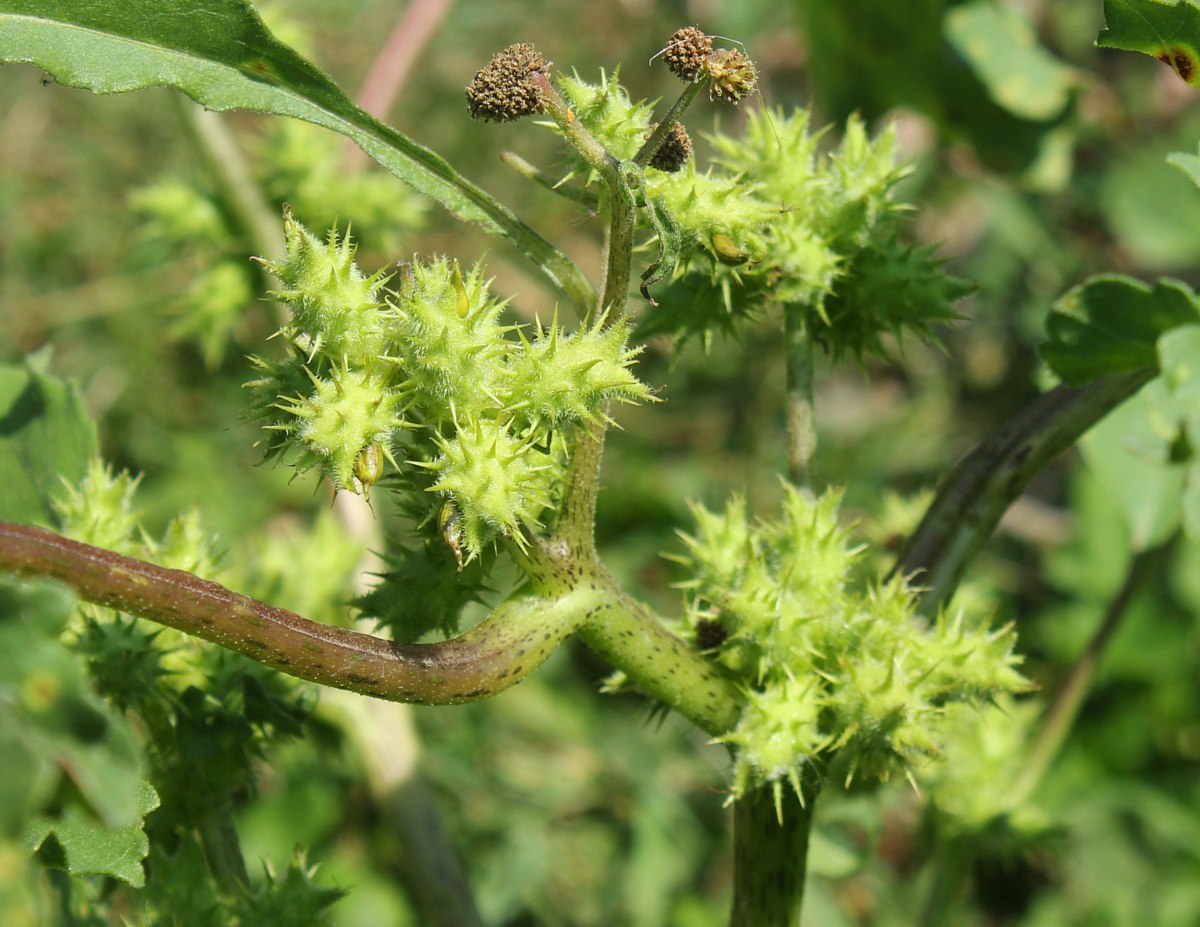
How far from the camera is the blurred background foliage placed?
368 centimetres

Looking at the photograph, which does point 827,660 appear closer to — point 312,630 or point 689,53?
point 312,630

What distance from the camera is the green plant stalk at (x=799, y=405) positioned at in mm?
2119

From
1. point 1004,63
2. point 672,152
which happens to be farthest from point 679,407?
point 672,152

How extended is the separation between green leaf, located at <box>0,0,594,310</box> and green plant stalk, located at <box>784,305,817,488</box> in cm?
50

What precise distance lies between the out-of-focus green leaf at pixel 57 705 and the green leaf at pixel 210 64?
0.79 m

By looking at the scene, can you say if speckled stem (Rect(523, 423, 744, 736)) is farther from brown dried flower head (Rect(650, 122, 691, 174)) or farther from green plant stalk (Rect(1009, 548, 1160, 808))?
green plant stalk (Rect(1009, 548, 1160, 808))

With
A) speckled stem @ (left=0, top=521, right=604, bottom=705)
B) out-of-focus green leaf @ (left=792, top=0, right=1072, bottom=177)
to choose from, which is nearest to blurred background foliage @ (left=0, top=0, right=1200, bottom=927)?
out-of-focus green leaf @ (left=792, top=0, right=1072, bottom=177)

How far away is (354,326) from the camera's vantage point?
5.08 feet

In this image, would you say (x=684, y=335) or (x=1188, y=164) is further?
(x=684, y=335)

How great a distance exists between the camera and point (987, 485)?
Result: 2084 millimetres

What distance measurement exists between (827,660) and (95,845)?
101 centimetres

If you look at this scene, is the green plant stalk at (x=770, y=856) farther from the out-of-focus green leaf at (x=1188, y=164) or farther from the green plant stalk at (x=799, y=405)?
the out-of-focus green leaf at (x=1188, y=164)

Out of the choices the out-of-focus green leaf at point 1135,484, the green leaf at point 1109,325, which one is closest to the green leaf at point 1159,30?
the green leaf at point 1109,325

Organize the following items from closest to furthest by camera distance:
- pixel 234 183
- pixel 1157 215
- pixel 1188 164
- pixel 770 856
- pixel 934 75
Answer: pixel 1188 164 → pixel 770 856 → pixel 234 183 → pixel 934 75 → pixel 1157 215
